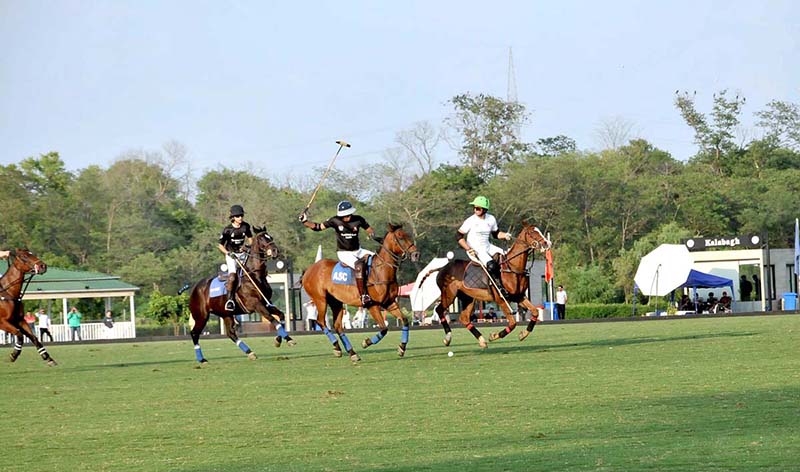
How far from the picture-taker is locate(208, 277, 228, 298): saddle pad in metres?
21.4

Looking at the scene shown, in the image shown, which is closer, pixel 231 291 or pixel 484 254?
pixel 484 254

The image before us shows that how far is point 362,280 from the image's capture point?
19312mm

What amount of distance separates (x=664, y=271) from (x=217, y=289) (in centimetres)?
2891

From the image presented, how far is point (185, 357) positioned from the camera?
81.1 feet

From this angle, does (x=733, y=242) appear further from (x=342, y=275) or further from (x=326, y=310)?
(x=342, y=275)

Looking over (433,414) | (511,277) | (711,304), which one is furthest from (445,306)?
(711,304)

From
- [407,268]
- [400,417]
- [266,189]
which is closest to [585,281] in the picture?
[407,268]

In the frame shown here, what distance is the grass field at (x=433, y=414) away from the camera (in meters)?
8.81

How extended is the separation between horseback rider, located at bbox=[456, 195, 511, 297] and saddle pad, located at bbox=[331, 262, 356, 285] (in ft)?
7.27

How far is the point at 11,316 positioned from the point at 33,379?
3.32 meters

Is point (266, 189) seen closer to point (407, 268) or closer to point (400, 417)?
point (407, 268)

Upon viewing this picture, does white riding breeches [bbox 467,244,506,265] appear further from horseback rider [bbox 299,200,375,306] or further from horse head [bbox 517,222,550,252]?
horseback rider [bbox 299,200,375,306]

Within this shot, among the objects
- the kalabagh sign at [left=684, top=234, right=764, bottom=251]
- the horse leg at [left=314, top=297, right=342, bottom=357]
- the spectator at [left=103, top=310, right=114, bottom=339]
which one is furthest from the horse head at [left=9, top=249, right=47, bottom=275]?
the kalabagh sign at [left=684, top=234, right=764, bottom=251]

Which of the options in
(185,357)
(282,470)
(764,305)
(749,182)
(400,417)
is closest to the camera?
(282,470)
